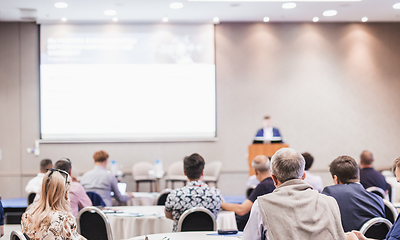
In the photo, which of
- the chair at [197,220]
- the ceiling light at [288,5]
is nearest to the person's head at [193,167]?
the chair at [197,220]

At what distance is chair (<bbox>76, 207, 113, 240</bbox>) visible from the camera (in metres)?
3.43

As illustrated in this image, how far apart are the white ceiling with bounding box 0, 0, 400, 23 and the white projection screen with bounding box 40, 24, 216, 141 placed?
0.36m

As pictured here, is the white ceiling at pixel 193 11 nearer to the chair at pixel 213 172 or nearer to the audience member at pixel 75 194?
the chair at pixel 213 172

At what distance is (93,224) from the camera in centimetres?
354

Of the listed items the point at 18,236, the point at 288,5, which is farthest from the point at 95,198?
the point at 288,5

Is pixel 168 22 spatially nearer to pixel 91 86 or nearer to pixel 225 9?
pixel 225 9

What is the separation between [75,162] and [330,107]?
596cm

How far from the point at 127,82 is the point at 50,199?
6725 millimetres

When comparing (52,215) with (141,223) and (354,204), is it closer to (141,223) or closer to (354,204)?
(141,223)

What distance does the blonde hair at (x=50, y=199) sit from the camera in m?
2.54

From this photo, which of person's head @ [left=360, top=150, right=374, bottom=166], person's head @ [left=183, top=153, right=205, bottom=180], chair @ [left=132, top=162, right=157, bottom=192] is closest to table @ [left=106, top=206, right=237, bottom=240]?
person's head @ [left=183, top=153, right=205, bottom=180]

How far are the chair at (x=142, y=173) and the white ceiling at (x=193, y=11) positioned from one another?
3.19m

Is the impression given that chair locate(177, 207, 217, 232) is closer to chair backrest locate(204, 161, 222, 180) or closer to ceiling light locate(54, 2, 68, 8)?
chair backrest locate(204, 161, 222, 180)

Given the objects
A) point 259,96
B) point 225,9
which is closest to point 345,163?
point 225,9
